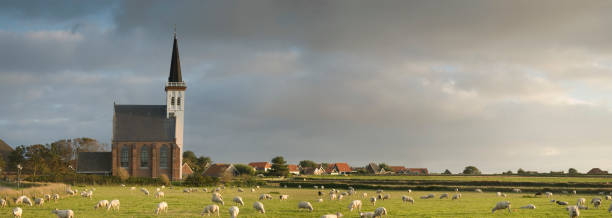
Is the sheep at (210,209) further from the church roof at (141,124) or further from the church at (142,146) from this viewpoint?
the church roof at (141,124)

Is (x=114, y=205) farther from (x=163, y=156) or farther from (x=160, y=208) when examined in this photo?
(x=163, y=156)

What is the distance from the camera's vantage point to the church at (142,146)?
3575 inches

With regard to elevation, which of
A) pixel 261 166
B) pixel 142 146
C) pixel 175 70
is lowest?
pixel 261 166

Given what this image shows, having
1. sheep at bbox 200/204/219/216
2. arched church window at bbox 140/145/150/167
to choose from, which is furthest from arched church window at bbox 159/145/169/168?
sheep at bbox 200/204/219/216

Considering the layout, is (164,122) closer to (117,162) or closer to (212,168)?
(117,162)

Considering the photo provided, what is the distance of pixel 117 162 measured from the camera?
90.5 meters

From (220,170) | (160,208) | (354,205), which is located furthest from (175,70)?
(354,205)

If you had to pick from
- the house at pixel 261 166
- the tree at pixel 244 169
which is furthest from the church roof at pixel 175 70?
the house at pixel 261 166

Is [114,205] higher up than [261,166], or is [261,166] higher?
[114,205]

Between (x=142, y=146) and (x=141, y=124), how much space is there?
13.6 feet

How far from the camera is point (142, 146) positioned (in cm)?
9212

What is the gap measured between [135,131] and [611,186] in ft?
243

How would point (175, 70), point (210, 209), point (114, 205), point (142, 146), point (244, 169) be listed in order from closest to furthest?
point (210, 209) → point (114, 205) → point (142, 146) → point (175, 70) → point (244, 169)

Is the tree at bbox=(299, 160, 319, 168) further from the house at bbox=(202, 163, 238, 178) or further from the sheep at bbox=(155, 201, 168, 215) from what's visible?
the sheep at bbox=(155, 201, 168, 215)
